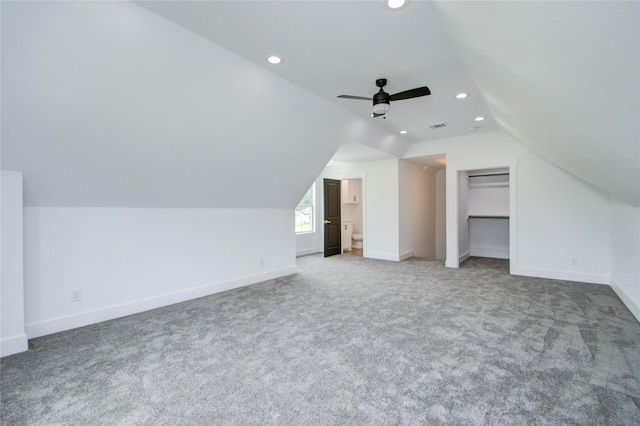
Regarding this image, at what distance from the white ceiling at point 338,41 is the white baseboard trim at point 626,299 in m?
3.20

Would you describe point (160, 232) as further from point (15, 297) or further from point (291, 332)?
point (291, 332)

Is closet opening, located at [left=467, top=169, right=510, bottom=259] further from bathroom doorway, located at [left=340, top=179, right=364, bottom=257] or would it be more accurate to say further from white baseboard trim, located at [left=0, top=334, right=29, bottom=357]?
white baseboard trim, located at [left=0, top=334, right=29, bottom=357]

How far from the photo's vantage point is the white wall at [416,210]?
7026 millimetres

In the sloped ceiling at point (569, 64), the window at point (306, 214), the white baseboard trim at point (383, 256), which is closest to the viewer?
the sloped ceiling at point (569, 64)

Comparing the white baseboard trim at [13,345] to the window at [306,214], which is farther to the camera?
the window at [306,214]

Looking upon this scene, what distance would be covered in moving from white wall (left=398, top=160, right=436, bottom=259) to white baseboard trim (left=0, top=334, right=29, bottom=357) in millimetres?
6377

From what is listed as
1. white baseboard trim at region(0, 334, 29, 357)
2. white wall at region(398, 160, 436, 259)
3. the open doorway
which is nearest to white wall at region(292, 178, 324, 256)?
the open doorway

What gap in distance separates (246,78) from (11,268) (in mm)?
2909

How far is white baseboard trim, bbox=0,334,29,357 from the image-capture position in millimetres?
2533

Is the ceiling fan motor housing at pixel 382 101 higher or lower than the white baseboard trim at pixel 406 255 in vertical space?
higher

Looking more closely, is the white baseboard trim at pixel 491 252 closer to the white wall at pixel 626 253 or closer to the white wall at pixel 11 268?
the white wall at pixel 626 253

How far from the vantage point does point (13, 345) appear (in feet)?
8.46

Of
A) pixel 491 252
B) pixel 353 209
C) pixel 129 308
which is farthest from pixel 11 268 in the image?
pixel 491 252

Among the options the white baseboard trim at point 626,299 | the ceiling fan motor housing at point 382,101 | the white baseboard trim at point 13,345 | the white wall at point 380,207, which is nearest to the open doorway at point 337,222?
the white wall at point 380,207
